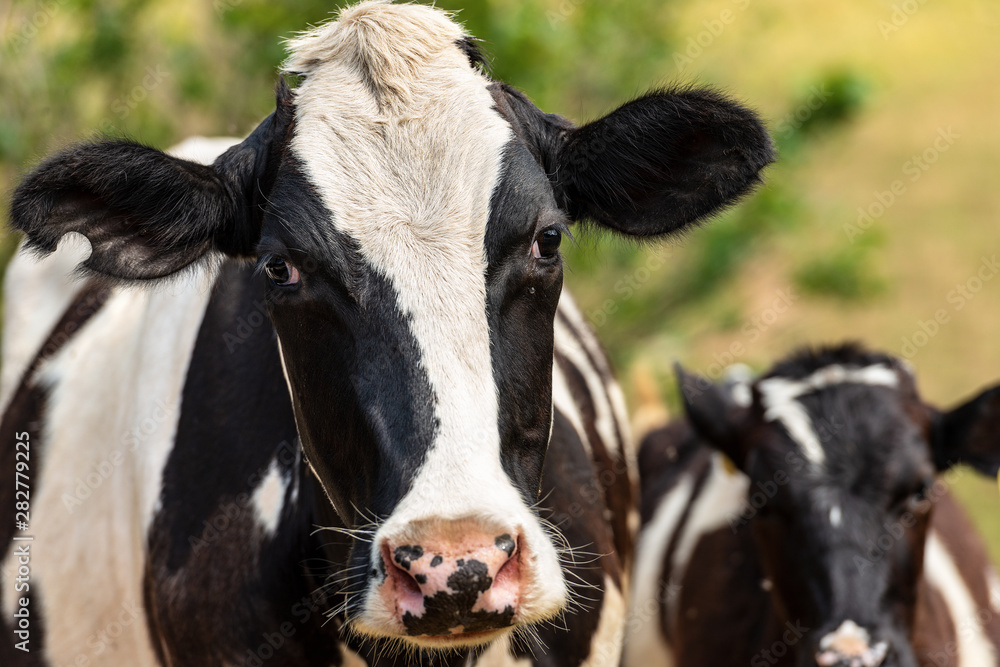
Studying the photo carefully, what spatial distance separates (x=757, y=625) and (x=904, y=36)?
1910cm

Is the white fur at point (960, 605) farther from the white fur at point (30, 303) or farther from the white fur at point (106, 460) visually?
the white fur at point (30, 303)

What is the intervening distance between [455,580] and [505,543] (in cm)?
12

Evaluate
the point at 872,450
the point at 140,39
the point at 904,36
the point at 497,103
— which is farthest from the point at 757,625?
the point at 904,36

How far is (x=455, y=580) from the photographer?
2.06 m

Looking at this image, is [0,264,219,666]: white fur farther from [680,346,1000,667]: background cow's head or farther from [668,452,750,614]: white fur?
[668,452,750,614]: white fur

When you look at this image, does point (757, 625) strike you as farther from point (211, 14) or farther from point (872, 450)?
point (211, 14)

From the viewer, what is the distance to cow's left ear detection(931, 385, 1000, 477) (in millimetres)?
4320

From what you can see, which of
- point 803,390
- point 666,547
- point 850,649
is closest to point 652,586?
point 666,547

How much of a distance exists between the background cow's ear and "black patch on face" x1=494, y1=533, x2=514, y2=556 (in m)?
2.71

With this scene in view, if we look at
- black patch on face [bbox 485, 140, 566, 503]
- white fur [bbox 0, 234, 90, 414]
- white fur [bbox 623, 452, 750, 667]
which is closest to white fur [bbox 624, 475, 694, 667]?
white fur [bbox 623, 452, 750, 667]

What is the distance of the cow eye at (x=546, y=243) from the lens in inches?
100

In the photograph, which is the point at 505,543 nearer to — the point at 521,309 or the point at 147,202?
the point at 521,309

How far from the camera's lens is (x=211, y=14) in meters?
7.39

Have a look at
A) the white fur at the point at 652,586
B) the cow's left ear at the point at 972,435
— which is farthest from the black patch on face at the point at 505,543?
the white fur at the point at 652,586
